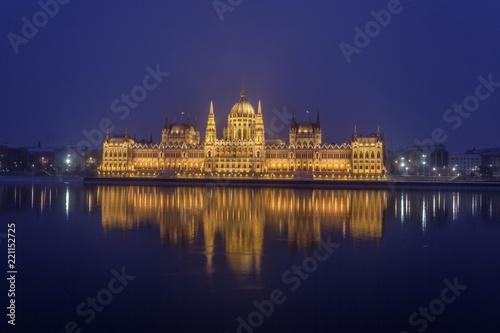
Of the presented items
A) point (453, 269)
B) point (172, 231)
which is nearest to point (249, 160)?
point (172, 231)

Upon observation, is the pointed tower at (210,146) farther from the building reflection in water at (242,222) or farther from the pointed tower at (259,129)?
the building reflection in water at (242,222)

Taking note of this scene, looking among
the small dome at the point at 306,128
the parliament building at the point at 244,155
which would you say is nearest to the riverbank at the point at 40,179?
the parliament building at the point at 244,155

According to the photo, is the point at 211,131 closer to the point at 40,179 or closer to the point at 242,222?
the point at 40,179

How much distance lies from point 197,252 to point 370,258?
21.5 ft

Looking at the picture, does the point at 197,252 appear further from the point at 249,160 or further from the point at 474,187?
the point at 249,160

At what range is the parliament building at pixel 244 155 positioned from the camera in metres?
101

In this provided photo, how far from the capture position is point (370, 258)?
17453 mm

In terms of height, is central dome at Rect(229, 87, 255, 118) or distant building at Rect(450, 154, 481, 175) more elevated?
central dome at Rect(229, 87, 255, 118)

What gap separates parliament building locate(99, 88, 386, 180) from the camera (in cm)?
10088

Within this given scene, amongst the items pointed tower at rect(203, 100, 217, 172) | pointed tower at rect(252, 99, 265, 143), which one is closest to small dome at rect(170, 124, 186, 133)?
pointed tower at rect(203, 100, 217, 172)

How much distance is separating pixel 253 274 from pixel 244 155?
88988 millimetres

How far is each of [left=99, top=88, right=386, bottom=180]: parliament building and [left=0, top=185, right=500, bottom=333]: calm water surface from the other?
67415mm

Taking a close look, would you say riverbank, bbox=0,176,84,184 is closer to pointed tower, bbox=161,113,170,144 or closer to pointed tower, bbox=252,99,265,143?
pointed tower, bbox=252,99,265,143

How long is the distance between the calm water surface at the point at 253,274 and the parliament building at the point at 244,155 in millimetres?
67415
